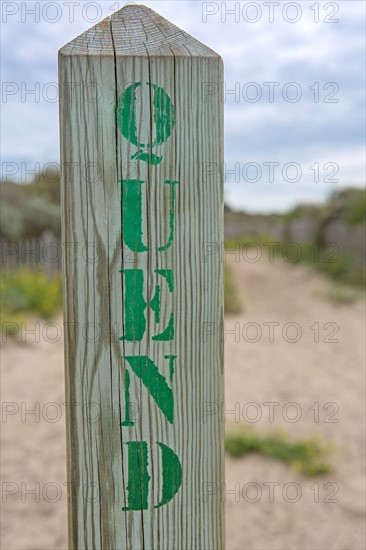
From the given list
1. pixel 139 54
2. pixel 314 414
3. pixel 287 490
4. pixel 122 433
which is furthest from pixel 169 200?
pixel 314 414

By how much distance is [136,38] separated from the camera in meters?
1.27

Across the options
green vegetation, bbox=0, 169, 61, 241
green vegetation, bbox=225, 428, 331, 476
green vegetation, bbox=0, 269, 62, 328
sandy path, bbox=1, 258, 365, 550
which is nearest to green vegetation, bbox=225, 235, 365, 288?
green vegetation, bbox=0, 269, 62, 328

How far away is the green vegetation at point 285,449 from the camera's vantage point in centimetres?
371

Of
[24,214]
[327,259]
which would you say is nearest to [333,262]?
[327,259]

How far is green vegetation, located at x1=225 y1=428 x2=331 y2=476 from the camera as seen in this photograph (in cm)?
371

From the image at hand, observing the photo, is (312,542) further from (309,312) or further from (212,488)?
(309,312)

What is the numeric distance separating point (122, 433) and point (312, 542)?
2171mm

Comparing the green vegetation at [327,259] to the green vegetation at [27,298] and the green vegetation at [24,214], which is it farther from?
the green vegetation at [24,214]

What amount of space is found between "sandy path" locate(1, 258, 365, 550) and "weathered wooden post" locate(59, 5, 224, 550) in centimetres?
194

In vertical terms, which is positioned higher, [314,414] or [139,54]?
[139,54]

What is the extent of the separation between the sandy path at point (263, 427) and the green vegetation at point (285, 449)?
79 mm

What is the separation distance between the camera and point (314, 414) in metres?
4.70

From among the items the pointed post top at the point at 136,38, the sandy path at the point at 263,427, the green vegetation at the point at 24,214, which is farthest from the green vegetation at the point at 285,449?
the green vegetation at the point at 24,214

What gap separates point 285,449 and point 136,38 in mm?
3222
